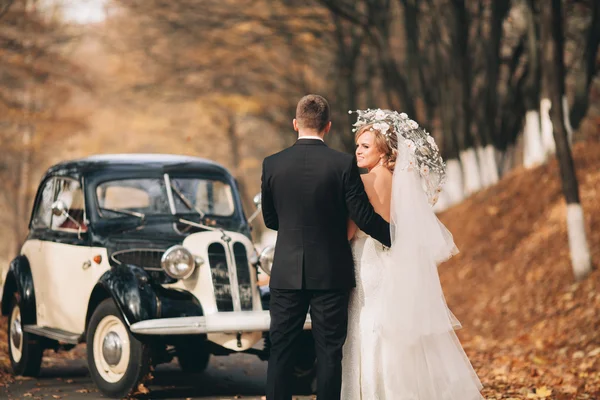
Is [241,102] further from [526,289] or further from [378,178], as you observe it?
[378,178]

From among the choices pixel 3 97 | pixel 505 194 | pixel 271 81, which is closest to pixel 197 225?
pixel 505 194

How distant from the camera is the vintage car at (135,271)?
350 inches

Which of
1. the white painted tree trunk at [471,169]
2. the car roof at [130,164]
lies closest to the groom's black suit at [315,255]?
the car roof at [130,164]

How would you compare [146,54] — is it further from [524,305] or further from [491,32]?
[524,305]

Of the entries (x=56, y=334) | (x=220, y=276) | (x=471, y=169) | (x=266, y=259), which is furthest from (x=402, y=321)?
(x=471, y=169)

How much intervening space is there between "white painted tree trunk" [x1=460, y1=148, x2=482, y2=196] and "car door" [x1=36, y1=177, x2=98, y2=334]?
14.8m

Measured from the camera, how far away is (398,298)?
6797 mm

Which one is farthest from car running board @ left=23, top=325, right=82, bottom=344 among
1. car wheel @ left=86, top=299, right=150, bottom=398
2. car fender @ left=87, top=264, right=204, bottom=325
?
car fender @ left=87, top=264, right=204, bottom=325

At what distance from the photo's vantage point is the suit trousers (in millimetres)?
6457

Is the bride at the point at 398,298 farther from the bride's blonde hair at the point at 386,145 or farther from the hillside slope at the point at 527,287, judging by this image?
the hillside slope at the point at 527,287

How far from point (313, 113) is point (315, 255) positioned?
0.88m

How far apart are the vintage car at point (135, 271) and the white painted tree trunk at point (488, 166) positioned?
45.6ft

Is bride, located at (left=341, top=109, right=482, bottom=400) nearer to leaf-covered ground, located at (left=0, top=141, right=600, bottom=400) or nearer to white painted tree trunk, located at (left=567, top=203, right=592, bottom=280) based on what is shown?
leaf-covered ground, located at (left=0, top=141, right=600, bottom=400)

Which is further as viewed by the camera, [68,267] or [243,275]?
[68,267]
